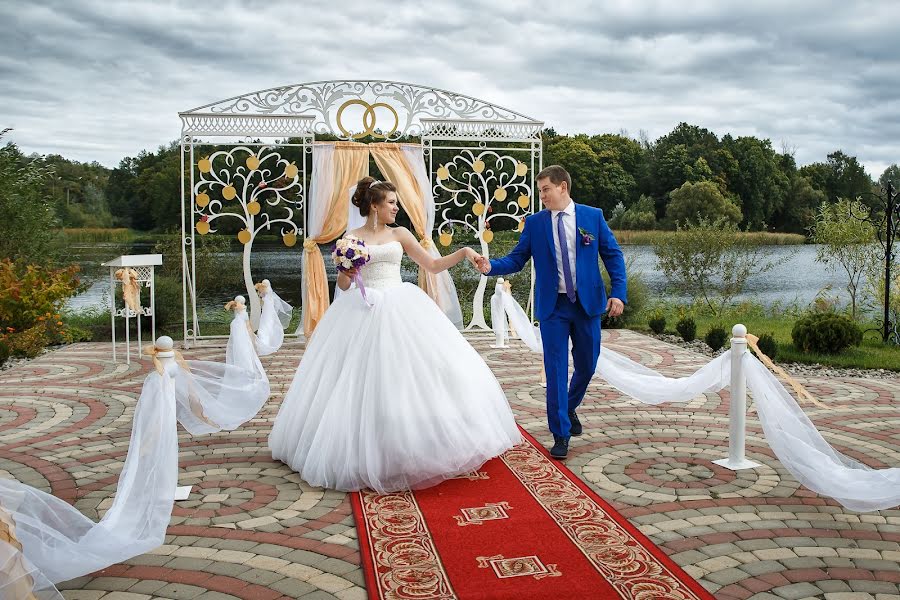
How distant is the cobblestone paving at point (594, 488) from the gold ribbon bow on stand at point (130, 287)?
5.59 ft

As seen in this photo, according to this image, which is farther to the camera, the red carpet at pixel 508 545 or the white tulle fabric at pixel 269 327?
the white tulle fabric at pixel 269 327

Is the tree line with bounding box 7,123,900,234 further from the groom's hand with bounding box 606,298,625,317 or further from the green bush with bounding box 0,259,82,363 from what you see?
the groom's hand with bounding box 606,298,625,317

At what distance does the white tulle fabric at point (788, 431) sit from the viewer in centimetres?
409

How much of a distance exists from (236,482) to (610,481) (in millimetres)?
2422

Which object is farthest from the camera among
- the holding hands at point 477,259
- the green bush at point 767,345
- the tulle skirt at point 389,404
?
the green bush at point 767,345

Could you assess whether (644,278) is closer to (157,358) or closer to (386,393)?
(386,393)

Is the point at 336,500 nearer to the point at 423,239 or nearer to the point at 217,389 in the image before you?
the point at 217,389

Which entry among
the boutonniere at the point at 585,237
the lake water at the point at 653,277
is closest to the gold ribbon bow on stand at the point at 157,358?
the boutonniere at the point at 585,237

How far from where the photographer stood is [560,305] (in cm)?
541

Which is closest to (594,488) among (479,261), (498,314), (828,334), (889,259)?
(479,261)

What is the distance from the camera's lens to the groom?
5355mm

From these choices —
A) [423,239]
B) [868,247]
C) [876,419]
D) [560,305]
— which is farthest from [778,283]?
[560,305]

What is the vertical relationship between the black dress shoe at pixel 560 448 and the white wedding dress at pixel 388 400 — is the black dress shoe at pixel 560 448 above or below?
below

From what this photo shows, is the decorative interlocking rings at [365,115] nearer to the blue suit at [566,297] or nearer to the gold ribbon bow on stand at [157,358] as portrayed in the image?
the blue suit at [566,297]
